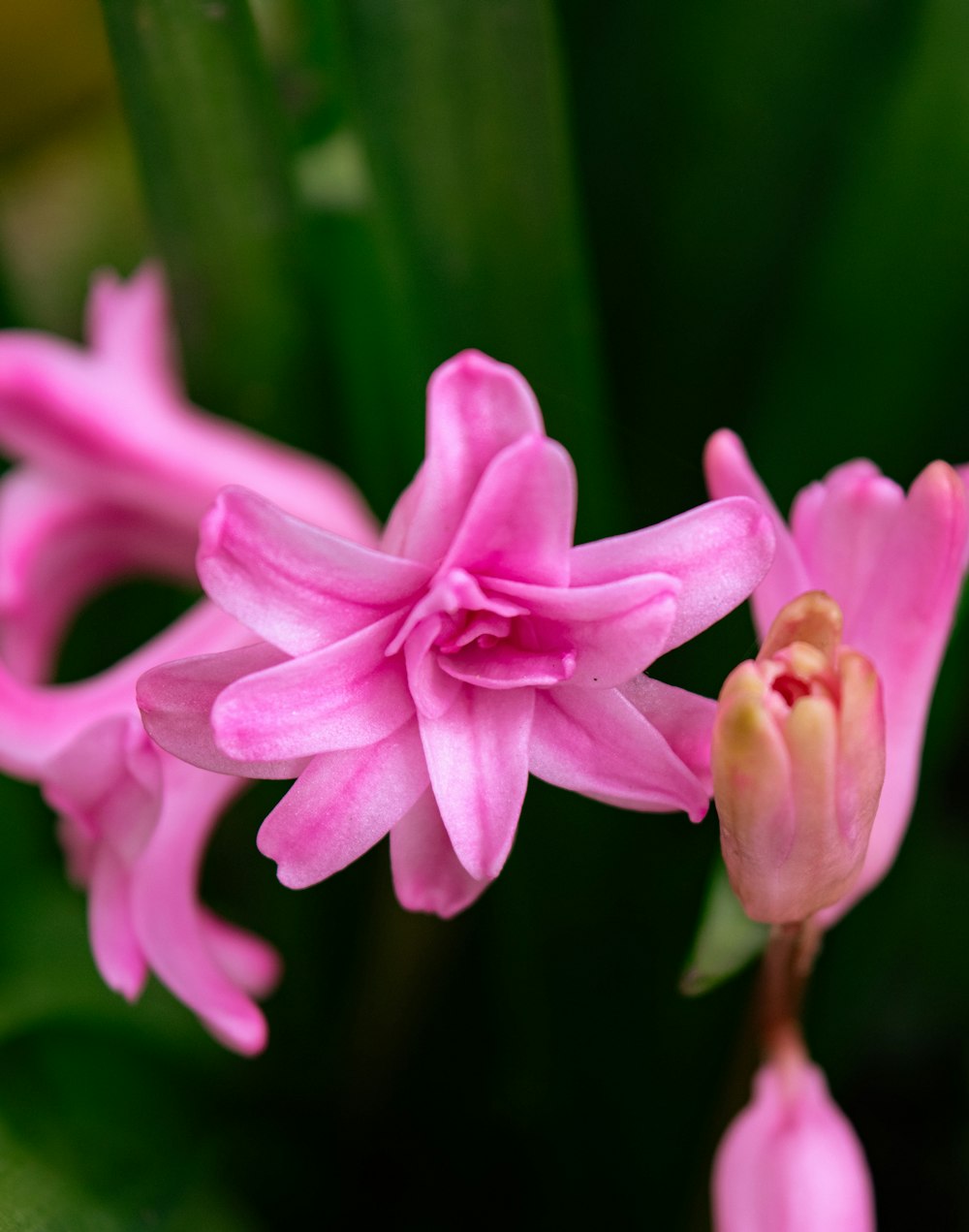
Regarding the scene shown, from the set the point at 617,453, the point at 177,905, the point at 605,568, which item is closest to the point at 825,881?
the point at 605,568

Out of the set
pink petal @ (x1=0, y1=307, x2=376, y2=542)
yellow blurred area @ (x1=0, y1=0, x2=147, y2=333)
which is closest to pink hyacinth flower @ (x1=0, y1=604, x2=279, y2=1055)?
pink petal @ (x1=0, y1=307, x2=376, y2=542)

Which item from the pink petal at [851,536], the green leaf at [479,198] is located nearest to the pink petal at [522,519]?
the pink petal at [851,536]

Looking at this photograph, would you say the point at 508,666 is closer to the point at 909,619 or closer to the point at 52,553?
the point at 909,619

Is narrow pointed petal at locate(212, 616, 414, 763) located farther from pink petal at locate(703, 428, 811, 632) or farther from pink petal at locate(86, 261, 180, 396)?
pink petal at locate(86, 261, 180, 396)

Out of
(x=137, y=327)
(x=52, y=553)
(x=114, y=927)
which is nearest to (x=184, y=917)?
(x=114, y=927)

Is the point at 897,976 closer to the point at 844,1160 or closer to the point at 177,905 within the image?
the point at 844,1160

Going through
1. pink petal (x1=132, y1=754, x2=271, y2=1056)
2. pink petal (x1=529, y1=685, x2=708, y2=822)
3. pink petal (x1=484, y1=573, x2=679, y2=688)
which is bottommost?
pink petal (x1=132, y1=754, x2=271, y2=1056)

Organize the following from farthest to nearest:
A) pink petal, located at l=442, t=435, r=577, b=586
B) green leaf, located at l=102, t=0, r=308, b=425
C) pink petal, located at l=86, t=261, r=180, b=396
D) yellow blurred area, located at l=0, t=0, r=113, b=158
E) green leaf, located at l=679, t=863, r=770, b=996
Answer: yellow blurred area, located at l=0, t=0, r=113, b=158 → pink petal, located at l=86, t=261, r=180, b=396 → green leaf, located at l=102, t=0, r=308, b=425 → green leaf, located at l=679, t=863, r=770, b=996 → pink petal, located at l=442, t=435, r=577, b=586
